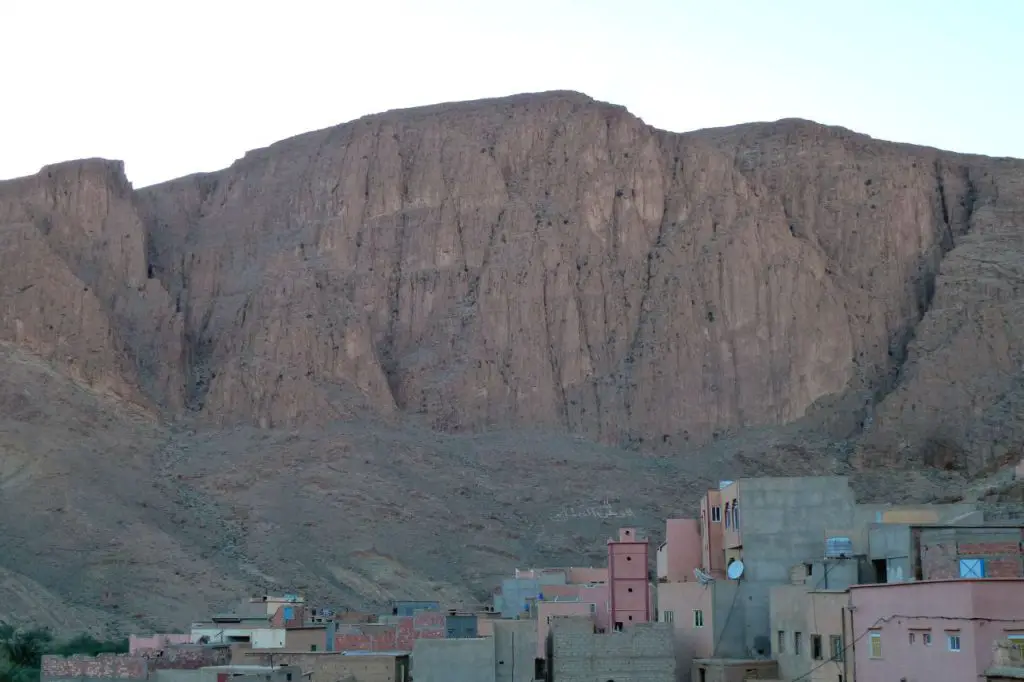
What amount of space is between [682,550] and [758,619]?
6534mm

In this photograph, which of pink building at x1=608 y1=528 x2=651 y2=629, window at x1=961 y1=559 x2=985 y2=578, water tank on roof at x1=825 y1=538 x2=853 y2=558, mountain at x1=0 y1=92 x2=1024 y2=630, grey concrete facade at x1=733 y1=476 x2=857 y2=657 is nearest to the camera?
window at x1=961 y1=559 x2=985 y2=578

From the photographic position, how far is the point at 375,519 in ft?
270

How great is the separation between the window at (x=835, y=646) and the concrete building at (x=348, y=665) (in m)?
13.0

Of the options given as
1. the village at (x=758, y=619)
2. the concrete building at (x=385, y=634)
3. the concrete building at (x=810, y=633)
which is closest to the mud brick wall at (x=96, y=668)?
the village at (x=758, y=619)

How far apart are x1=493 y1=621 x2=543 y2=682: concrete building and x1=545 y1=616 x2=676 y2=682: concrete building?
11.4 ft

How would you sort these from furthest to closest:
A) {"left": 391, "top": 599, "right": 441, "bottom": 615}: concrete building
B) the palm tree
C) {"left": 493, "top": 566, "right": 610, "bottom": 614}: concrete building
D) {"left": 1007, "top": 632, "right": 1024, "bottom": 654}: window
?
{"left": 391, "top": 599, "right": 441, "bottom": 615}: concrete building
{"left": 493, "top": 566, "right": 610, "bottom": 614}: concrete building
the palm tree
{"left": 1007, "top": 632, "right": 1024, "bottom": 654}: window

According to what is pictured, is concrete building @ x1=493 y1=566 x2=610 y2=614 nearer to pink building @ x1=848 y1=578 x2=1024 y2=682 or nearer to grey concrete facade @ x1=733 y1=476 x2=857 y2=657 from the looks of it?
grey concrete facade @ x1=733 y1=476 x2=857 y2=657

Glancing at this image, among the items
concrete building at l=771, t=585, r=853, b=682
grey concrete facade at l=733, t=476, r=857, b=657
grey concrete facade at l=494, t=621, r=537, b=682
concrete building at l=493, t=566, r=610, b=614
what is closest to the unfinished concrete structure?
concrete building at l=771, t=585, r=853, b=682

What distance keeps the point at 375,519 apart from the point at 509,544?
21.1 feet

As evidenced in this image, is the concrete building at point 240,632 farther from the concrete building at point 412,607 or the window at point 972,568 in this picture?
the window at point 972,568

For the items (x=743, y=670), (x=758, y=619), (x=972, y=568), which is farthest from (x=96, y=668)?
(x=972, y=568)

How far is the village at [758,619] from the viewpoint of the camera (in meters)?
25.8

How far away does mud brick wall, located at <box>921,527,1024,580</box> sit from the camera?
93.7 feet

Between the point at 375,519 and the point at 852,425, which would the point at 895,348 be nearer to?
the point at 852,425
